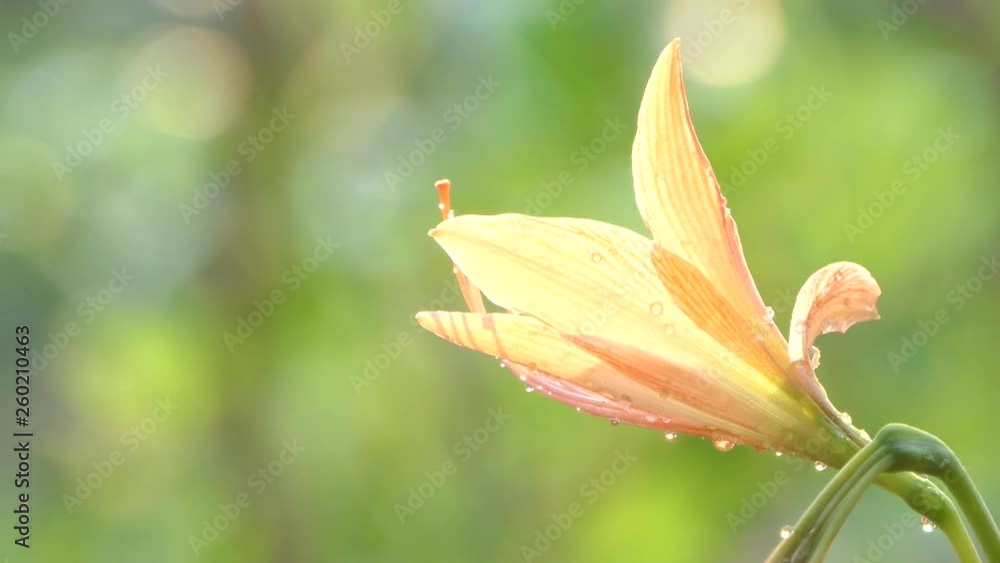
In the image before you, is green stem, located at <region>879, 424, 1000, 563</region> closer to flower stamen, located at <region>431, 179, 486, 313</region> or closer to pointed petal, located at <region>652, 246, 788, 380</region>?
pointed petal, located at <region>652, 246, 788, 380</region>

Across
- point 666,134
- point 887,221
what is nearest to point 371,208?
point 887,221

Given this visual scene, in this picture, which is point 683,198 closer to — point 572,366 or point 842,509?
point 572,366

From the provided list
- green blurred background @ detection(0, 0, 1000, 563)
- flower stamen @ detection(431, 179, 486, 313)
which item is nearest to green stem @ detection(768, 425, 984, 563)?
flower stamen @ detection(431, 179, 486, 313)

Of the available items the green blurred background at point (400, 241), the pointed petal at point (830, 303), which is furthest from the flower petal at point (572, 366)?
the green blurred background at point (400, 241)

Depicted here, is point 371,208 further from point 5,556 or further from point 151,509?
point 5,556

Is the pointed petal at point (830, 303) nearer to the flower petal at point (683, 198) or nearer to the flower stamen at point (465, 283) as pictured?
the flower petal at point (683, 198)

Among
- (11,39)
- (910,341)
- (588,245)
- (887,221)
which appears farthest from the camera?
(11,39)
